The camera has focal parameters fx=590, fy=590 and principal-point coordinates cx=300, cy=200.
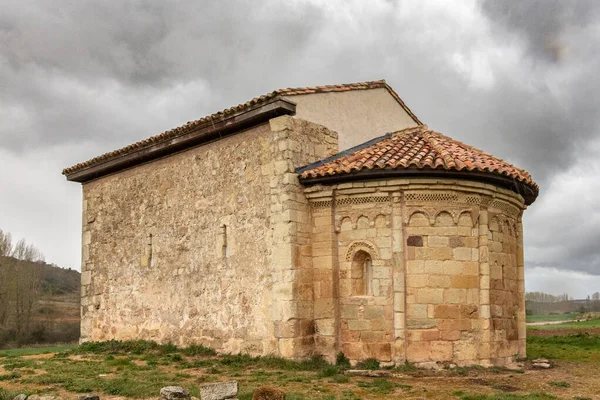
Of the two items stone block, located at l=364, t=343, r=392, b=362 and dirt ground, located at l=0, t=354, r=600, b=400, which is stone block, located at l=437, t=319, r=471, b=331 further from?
stone block, located at l=364, t=343, r=392, b=362

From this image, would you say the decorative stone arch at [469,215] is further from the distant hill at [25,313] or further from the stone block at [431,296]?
the distant hill at [25,313]

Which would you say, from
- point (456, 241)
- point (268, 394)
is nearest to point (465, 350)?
point (456, 241)

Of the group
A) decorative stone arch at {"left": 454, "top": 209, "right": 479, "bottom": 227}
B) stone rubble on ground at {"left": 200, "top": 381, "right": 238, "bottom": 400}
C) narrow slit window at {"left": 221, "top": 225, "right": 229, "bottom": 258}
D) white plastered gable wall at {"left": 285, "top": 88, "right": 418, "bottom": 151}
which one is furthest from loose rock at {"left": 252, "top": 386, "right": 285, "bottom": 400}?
white plastered gable wall at {"left": 285, "top": 88, "right": 418, "bottom": 151}

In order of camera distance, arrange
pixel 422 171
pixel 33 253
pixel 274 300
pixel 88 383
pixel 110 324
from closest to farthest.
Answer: pixel 88 383, pixel 422 171, pixel 274 300, pixel 110 324, pixel 33 253

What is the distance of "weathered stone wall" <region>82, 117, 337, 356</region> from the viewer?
1160cm

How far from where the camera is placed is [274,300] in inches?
452

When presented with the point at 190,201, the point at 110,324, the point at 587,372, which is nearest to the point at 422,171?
the point at 587,372

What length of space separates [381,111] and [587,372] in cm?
705

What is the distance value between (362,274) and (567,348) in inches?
278

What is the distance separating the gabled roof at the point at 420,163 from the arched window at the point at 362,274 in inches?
60.7

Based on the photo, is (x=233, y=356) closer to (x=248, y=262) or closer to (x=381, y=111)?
(x=248, y=262)

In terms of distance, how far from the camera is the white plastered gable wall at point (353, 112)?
1245cm

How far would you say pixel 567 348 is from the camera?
14992 millimetres

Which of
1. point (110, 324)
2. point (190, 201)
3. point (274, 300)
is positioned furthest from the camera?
point (110, 324)
